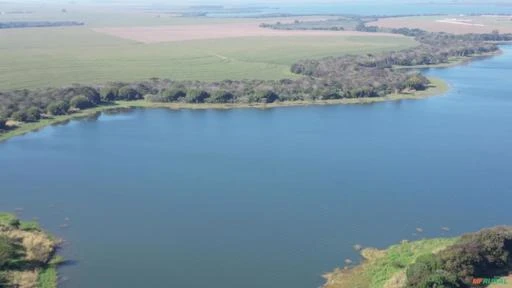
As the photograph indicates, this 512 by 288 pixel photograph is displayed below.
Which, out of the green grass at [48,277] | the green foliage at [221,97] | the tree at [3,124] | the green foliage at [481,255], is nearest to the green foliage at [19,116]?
the tree at [3,124]

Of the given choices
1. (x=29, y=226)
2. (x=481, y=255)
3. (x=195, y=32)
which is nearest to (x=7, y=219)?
(x=29, y=226)

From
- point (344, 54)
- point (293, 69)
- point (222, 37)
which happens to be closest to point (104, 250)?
point (293, 69)

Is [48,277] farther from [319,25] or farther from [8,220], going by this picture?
[319,25]

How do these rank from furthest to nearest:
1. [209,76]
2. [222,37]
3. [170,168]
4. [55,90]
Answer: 1. [222,37]
2. [209,76]
3. [55,90]
4. [170,168]

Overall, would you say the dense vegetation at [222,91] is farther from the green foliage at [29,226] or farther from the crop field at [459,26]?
the crop field at [459,26]

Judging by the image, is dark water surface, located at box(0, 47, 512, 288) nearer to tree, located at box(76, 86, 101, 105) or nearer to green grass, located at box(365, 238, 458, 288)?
green grass, located at box(365, 238, 458, 288)

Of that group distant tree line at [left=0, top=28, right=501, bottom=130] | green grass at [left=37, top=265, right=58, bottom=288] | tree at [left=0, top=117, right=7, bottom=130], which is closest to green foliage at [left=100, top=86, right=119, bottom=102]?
distant tree line at [left=0, top=28, right=501, bottom=130]

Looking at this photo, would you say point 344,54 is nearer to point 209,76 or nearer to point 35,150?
point 209,76
